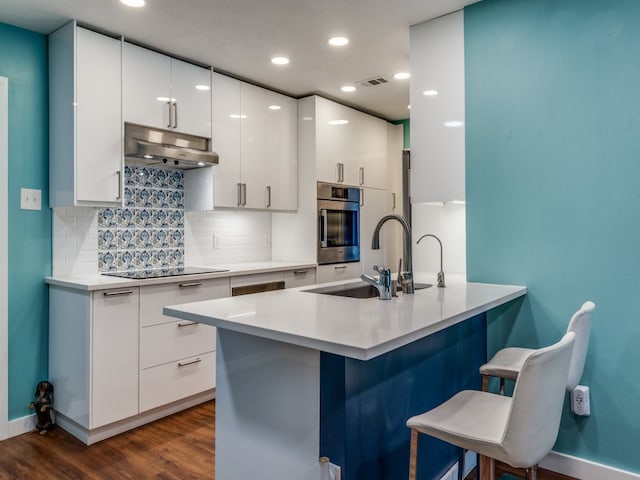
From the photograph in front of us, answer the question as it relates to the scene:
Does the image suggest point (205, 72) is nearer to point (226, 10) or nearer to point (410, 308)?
point (226, 10)

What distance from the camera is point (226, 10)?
2.62 metres

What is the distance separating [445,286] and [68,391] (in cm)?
238

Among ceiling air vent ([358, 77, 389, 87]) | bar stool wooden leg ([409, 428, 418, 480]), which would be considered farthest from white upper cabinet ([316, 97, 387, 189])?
bar stool wooden leg ([409, 428, 418, 480])

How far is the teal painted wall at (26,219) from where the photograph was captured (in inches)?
109

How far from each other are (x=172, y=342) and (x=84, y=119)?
60.5 inches

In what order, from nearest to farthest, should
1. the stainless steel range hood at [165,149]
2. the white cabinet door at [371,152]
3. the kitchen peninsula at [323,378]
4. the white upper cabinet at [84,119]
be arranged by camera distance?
the kitchen peninsula at [323,378]
the white upper cabinet at [84,119]
the stainless steel range hood at [165,149]
the white cabinet door at [371,152]

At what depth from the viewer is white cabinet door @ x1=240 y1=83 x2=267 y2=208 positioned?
12.5 feet

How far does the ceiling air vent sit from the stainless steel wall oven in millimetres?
963

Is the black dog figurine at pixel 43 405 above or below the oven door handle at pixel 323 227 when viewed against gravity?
Answer: below

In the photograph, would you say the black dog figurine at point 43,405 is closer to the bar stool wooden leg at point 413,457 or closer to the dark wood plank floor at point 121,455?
the dark wood plank floor at point 121,455

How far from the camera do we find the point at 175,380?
3.01m

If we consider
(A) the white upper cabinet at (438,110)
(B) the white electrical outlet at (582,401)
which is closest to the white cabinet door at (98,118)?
(A) the white upper cabinet at (438,110)

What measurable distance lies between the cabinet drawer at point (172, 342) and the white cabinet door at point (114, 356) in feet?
0.23

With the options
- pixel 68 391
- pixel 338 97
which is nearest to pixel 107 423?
pixel 68 391
